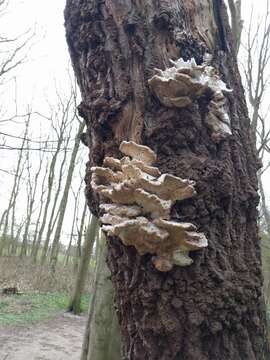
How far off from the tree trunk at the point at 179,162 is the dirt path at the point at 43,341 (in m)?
4.76

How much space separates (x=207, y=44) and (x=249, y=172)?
1.75 feet

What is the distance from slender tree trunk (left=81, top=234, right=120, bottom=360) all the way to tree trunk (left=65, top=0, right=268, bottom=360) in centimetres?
266

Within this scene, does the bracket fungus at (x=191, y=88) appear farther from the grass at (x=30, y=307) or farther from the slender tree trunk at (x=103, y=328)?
the grass at (x=30, y=307)

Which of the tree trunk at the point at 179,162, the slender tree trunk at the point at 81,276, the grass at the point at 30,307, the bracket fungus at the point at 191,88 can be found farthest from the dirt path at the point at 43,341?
the bracket fungus at the point at 191,88

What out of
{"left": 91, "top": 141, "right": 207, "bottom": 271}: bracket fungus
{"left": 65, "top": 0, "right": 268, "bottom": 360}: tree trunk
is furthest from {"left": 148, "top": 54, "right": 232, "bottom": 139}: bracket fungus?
{"left": 91, "top": 141, "right": 207, "bottom": 271}: bracket fungus

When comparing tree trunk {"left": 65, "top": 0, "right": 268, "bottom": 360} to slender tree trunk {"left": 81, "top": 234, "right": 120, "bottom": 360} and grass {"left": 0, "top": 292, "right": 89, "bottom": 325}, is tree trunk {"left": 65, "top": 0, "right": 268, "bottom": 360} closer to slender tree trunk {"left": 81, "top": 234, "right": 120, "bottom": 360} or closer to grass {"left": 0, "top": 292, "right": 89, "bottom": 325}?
slender tree trunk {"left": 81, "top": 234, "right": 120, "bottom": 360}

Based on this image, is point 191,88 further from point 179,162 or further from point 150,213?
point 150,213

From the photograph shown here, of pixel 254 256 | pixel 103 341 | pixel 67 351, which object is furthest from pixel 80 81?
pixel 67 351

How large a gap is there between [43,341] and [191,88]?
6.20m

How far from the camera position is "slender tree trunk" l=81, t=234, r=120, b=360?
3.55 m

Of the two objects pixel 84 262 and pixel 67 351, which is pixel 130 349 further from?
pixel 84 262

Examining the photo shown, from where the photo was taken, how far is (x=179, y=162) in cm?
113

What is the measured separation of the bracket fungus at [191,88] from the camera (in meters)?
1.17

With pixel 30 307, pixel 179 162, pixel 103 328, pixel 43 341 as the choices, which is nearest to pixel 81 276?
pixel 30 307
